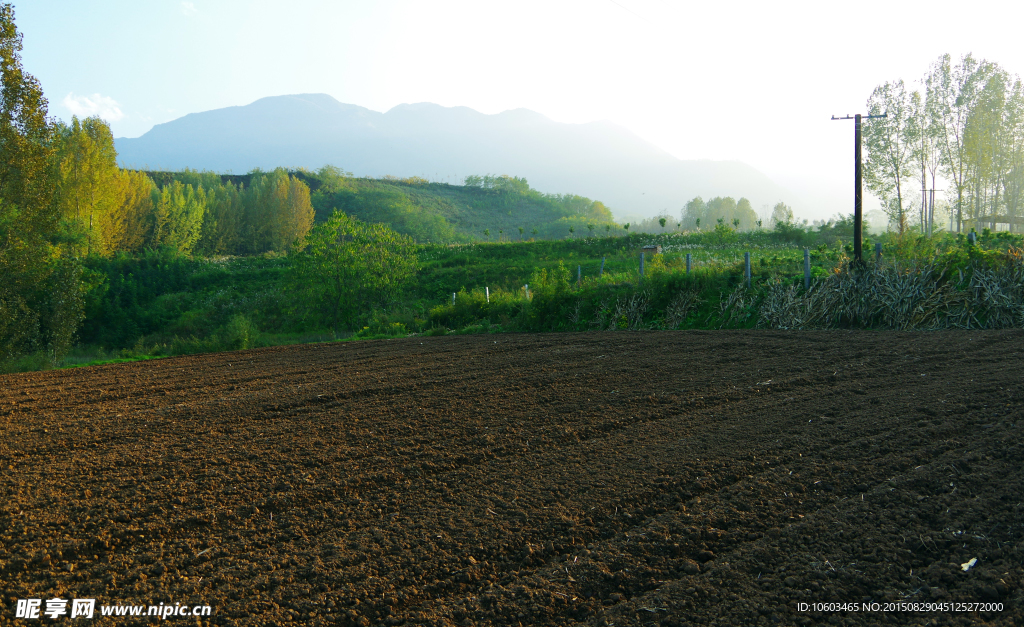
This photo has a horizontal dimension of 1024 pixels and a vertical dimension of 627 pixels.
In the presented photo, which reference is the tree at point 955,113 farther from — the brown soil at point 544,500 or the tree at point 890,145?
the brown soil at point 544,500

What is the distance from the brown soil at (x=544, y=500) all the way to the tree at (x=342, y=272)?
1830 cm

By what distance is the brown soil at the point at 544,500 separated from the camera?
289 cm

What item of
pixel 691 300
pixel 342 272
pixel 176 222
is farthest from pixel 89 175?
pixel 691 300

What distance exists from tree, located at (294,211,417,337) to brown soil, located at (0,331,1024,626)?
1830cm

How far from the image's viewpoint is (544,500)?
4074 millimetres

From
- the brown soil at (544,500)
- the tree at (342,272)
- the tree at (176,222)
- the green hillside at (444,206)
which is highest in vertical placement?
the green hillside at (444,206)

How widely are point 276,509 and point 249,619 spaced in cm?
141

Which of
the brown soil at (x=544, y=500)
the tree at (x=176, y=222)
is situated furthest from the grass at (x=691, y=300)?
the tree at (x=176, y=222)

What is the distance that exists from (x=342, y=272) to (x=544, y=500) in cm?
2409

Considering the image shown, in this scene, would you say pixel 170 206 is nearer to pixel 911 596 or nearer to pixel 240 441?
pixel 240 441

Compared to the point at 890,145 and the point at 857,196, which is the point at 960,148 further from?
the point at 857,196

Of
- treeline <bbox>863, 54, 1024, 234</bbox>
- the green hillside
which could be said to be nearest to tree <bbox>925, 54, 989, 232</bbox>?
treeline <bbox>863, 54, 1024, 234</bbox>

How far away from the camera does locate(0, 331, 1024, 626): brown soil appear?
2.89m

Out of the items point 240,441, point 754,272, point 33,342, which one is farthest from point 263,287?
point 240,441
